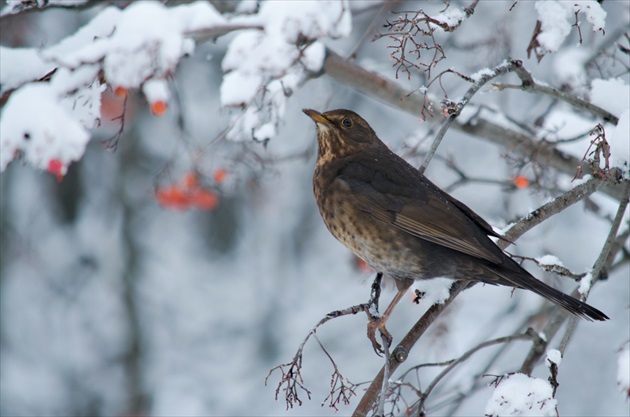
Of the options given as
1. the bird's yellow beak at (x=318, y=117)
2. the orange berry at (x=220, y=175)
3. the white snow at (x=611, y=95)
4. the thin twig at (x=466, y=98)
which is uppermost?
the orange berry at (x=220, y=175)

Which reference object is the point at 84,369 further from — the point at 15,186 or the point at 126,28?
the point at 126,28

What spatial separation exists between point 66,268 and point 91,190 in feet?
3.50

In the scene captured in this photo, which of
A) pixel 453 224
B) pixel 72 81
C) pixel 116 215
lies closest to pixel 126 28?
pixel 72 81

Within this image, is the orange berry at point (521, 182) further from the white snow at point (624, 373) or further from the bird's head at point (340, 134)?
the white snow at point (624, 373)

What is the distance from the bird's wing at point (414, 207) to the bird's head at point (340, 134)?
0.62 ft

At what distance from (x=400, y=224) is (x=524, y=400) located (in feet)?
4.23

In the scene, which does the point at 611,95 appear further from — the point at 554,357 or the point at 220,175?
the point at 220,175

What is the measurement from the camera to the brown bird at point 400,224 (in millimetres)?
3311

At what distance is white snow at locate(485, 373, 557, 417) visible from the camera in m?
2.44

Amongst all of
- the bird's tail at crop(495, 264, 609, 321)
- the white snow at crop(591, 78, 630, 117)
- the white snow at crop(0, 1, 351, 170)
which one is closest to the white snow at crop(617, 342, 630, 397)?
the bird's tail at crop(495, 264, 609, 321)

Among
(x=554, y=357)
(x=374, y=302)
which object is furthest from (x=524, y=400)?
(x=374, y=302)

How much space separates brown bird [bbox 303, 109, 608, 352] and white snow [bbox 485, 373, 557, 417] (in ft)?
2.19

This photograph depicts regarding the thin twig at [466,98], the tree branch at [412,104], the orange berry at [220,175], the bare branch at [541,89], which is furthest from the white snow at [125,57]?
the orange berry at [220,175]

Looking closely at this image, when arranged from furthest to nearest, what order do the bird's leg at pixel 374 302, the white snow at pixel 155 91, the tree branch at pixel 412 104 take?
the tree branch at pixel 412 104
the bird's leg at pixel 374 302
the white snow at pixel 155 91
